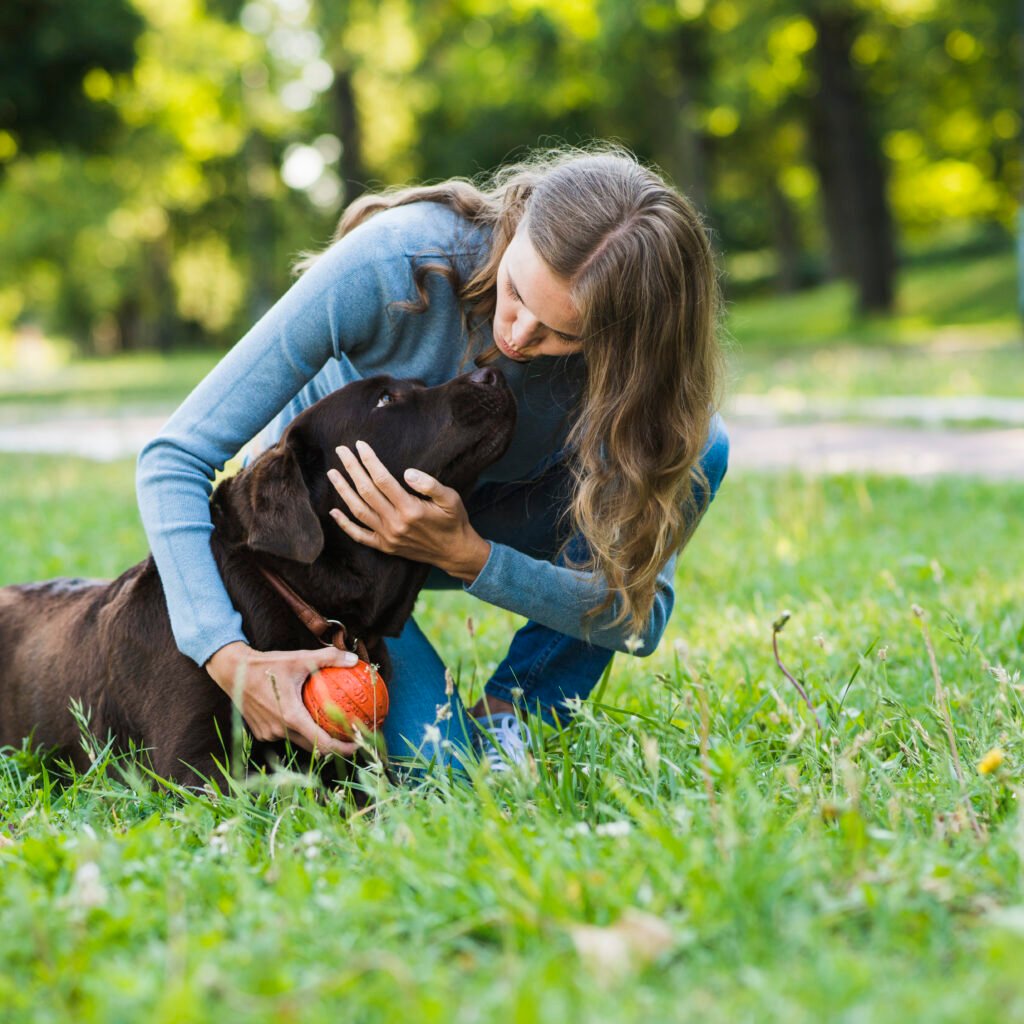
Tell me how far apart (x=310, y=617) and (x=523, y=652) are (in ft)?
2.79

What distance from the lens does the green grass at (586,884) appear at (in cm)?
167

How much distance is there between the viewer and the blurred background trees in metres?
22.5

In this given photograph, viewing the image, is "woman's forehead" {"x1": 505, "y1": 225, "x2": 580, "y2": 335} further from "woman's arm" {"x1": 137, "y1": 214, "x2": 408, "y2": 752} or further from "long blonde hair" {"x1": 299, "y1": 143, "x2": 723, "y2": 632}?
"woman's arm" {"x1": 137, "y1": 214, "x2": 408, "y2": 752}

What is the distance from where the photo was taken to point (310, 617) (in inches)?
128

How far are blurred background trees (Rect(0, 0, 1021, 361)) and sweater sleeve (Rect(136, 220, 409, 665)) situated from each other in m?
12.1

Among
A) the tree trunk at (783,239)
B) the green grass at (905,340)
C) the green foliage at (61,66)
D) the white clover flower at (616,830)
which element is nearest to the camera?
the white clover flower at (616,830)

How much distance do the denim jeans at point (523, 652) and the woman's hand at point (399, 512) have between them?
490mm

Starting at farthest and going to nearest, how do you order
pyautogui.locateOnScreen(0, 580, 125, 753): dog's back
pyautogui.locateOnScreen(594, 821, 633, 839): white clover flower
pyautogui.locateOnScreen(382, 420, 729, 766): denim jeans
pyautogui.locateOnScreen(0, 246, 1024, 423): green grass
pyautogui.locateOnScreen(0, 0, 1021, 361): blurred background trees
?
pyautogui.locateOnScreen(0, 0, 1021, 361): blurred background trees, pyautogui.locateOnScreen(0, 246, 1024, 423): green grass, pyautogui.locateOnScreen(382, 420, 729, 766): denim jeans, pyautogui.locateOnScreen(0, 580, 125, 753): dog's back, pyautogui.locateOnScreen(594, 821, 633, 839): white clover flower

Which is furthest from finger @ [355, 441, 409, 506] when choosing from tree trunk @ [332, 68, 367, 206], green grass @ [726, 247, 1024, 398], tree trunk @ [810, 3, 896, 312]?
tree trunk @ [332, 68, 367, 206]

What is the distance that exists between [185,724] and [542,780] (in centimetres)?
103

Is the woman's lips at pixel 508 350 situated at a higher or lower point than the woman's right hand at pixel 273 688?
higher

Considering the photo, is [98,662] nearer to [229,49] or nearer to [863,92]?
[863,92]

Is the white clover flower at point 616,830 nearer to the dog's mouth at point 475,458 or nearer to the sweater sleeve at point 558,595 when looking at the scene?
the sweater sleeve at point 558,595

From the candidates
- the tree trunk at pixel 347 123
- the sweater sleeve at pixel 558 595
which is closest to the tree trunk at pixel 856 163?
the tree trunk at pixel 347 123
